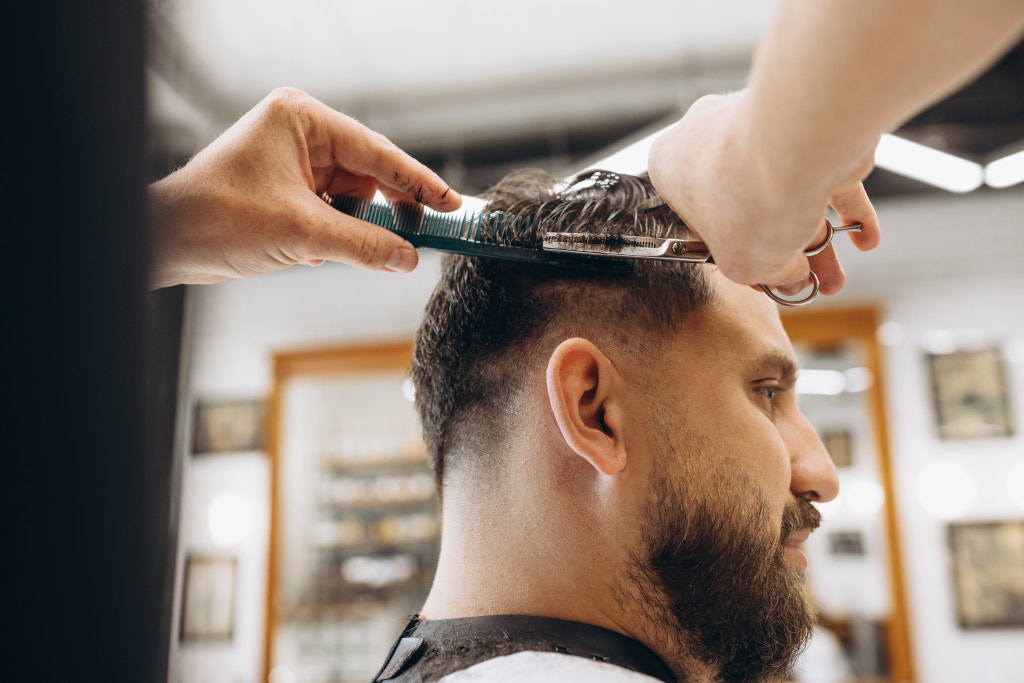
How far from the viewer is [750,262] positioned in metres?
0.72

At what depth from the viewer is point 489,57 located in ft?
14.7

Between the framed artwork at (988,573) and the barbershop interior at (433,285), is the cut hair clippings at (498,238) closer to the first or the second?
the barbershop interior at (433,285)

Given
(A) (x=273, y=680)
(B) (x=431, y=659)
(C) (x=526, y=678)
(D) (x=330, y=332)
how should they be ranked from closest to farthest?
1. (C) (x=526, y=678)
2. (B) (x=431, y=659)
3. (A) (x=273, y=680)
4. (D) (x=330, y=332)

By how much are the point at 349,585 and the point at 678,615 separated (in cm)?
675

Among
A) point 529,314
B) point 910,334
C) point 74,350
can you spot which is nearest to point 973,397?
point 910,334

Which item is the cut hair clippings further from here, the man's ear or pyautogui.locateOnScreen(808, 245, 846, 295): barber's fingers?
the man's ear

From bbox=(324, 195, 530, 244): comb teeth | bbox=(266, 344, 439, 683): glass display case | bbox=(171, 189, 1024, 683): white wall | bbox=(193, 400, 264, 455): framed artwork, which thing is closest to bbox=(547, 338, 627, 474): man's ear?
bbox=(324, 195, 530, 244): comb teeth

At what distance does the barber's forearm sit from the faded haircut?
0.66 meters

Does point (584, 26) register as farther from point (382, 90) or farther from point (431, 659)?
point (431, 659)

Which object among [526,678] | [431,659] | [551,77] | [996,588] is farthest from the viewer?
[996,588]

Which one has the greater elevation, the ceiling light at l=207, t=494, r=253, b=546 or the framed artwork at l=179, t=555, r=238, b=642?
the ceiling light at l=207, t=494, r=253, b=546

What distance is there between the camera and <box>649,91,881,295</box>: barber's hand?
0.60m

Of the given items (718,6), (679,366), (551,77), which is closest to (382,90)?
(551,77)

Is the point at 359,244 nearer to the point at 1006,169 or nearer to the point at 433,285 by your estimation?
the point at 433,285
